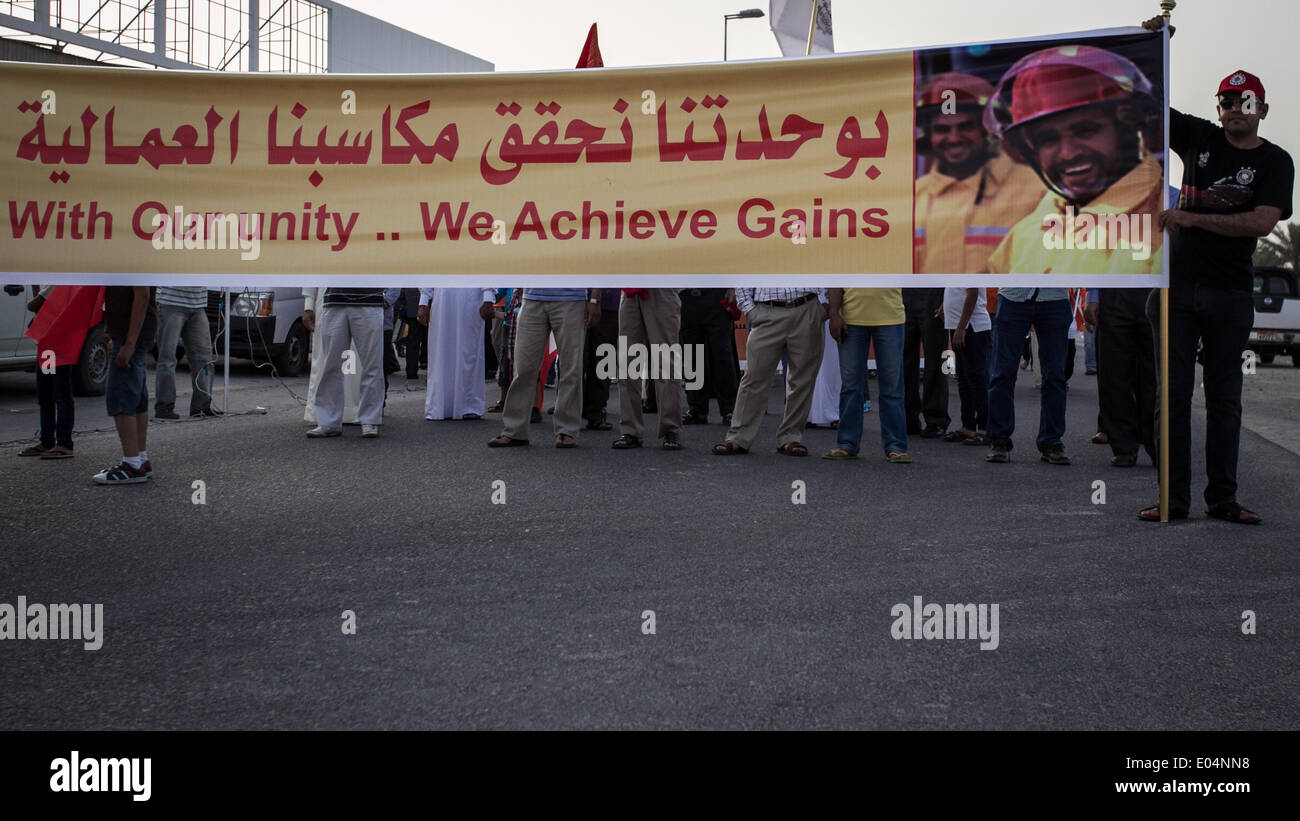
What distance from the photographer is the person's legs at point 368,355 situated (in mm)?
10898

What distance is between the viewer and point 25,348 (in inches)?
536

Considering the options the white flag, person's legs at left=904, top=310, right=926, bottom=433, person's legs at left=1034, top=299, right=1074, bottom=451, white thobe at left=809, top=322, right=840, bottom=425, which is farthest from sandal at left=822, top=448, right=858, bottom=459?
the white flag

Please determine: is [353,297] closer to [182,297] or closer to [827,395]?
[182,297]

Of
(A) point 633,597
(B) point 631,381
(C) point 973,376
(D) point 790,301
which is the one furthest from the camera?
(C) point 973,376

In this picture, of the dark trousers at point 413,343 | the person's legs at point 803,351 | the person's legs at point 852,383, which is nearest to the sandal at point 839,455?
the person's legs at point 852,383

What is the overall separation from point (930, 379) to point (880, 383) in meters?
2.12

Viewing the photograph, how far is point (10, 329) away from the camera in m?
13.4

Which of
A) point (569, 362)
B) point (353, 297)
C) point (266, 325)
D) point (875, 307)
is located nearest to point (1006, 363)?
point (875, 307)

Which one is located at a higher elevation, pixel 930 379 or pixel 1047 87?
pixel 1047 87

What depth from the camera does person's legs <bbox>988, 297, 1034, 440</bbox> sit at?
31.2 feet

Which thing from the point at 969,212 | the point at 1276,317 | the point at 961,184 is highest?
the point at 1276,317

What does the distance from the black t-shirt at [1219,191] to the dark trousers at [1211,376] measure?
102 millimetres

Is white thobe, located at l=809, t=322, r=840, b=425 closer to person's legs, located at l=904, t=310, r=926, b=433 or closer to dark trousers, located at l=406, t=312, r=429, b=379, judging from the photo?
person's legs, located at l=904, t=310, r=926, b=433
